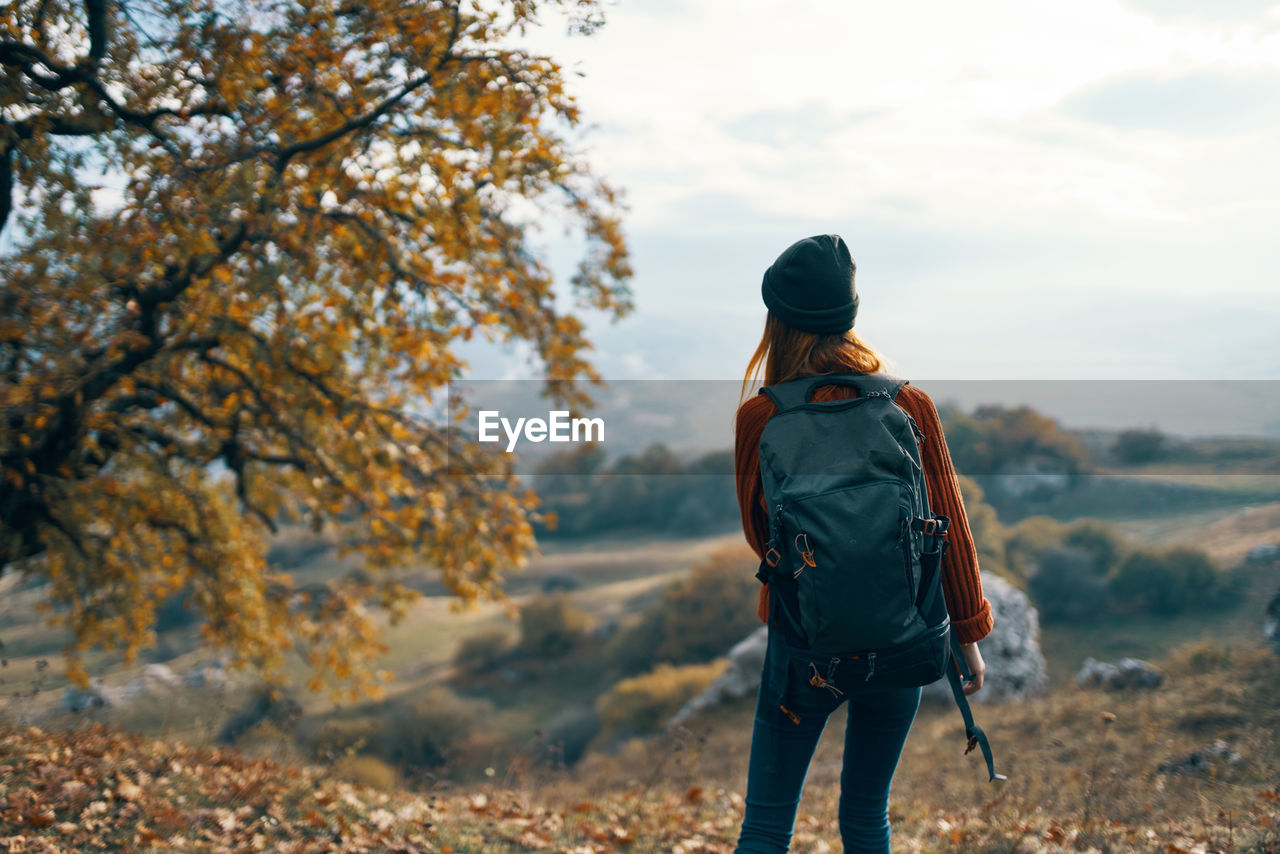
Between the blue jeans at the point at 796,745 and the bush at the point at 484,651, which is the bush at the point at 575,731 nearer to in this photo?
the bush at the point at 484,651

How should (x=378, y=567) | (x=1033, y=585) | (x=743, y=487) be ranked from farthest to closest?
(x=1033, y=585)
(x=378, y=567)
(x=743, y=487)

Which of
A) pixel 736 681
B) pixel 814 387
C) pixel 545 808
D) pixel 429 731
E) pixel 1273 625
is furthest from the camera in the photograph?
pixel 429 731

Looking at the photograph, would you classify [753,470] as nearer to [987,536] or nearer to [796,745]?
[796,745]

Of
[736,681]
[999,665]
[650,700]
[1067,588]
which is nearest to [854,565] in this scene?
[999,665]

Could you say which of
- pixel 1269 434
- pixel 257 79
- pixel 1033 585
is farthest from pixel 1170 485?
pixel 257 79

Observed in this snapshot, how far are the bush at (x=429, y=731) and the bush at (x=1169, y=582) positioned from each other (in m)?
17.9

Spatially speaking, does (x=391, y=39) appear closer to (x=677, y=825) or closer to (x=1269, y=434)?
(x=677, y=825)

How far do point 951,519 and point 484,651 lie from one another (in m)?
28.2

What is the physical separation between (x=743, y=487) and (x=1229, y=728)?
28.6ft

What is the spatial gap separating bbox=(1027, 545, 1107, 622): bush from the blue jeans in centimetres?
2246

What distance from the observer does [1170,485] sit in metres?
31.7

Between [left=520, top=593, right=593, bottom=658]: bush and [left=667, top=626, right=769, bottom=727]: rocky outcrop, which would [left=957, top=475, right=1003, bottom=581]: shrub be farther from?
[left=520, top=593, right=593, bottom=658]: bush

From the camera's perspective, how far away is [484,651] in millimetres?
28484

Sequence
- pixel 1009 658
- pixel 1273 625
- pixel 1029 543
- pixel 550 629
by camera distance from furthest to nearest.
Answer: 1. pixel 550 629
2. pixel 1029 543
3. pixel 1009 658
4. pixel 1273 625
